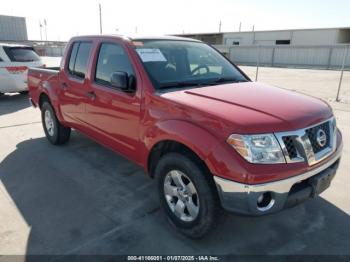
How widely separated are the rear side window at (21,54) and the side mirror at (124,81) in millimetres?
7883

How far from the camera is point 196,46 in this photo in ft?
13.3

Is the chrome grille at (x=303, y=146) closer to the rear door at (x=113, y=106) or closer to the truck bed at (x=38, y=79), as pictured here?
the rear door at (x=113, y=106)

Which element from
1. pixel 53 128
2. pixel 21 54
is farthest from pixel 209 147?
pixel 21 54

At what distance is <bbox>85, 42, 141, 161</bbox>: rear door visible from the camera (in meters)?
3.26

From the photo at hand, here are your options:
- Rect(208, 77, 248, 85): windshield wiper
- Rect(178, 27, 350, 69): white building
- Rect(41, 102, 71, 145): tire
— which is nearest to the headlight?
Rect(208, 77, 248, 85): windshield wiper

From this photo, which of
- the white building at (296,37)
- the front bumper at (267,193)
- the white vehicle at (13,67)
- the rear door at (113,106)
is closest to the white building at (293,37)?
the white building at (296,37)

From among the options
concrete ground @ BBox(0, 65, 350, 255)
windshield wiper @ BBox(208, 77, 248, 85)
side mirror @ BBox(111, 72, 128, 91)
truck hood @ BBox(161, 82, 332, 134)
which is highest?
side mirror @ BBox(111, 72, 128, 91)

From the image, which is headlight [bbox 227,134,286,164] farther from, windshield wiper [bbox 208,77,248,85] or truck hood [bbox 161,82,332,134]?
windshield wiper [bbox 208,77,248,85]

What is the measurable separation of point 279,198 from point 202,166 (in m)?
0.65

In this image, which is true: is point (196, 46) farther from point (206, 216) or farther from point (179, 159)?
point (206, 216)

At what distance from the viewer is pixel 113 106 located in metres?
3.49

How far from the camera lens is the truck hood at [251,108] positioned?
91.4 inches

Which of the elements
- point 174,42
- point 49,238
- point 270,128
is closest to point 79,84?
point 174,42

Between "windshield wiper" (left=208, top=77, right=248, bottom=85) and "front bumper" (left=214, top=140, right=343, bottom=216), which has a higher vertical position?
"windshield wiper" (left=208, top=77, right=248, bottom=85)
